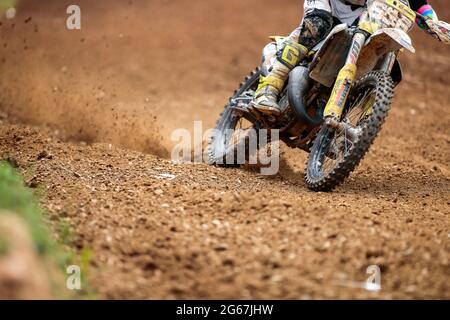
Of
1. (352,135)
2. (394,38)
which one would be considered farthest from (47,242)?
(394,38)

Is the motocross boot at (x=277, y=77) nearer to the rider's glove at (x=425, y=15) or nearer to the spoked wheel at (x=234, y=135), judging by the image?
the spoked wheel at (x=234, y=135)

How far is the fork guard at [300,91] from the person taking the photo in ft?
19.6

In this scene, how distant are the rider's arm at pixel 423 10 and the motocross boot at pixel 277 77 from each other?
1.00 meters

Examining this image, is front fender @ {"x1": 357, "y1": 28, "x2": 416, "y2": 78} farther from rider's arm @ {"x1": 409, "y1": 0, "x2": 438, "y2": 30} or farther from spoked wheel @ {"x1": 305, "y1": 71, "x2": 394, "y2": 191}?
rider's arm @ {"x1": 409, "y1": 0, "x2": 438, "y2": 30}

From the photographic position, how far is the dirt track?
12.0 ft

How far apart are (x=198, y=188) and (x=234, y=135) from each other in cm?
227

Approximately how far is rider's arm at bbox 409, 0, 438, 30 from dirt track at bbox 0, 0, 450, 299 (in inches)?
58.4

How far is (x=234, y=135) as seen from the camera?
7371 mm

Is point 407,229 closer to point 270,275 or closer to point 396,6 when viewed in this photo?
point 270,275

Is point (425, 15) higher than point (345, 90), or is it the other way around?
point (425, 15)

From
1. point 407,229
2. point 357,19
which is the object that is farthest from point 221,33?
point 407,229

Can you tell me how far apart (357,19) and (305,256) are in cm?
298

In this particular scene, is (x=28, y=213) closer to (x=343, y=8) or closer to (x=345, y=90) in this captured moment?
(x=345, y=90)

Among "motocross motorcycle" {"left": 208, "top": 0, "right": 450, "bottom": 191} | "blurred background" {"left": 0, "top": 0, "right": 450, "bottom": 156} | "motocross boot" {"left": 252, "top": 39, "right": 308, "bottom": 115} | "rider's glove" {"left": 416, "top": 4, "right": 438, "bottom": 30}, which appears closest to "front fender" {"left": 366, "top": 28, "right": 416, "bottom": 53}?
"motocross motorcycle" {"left": 208, "top": 0, "right": 450, "bottom": 191}
